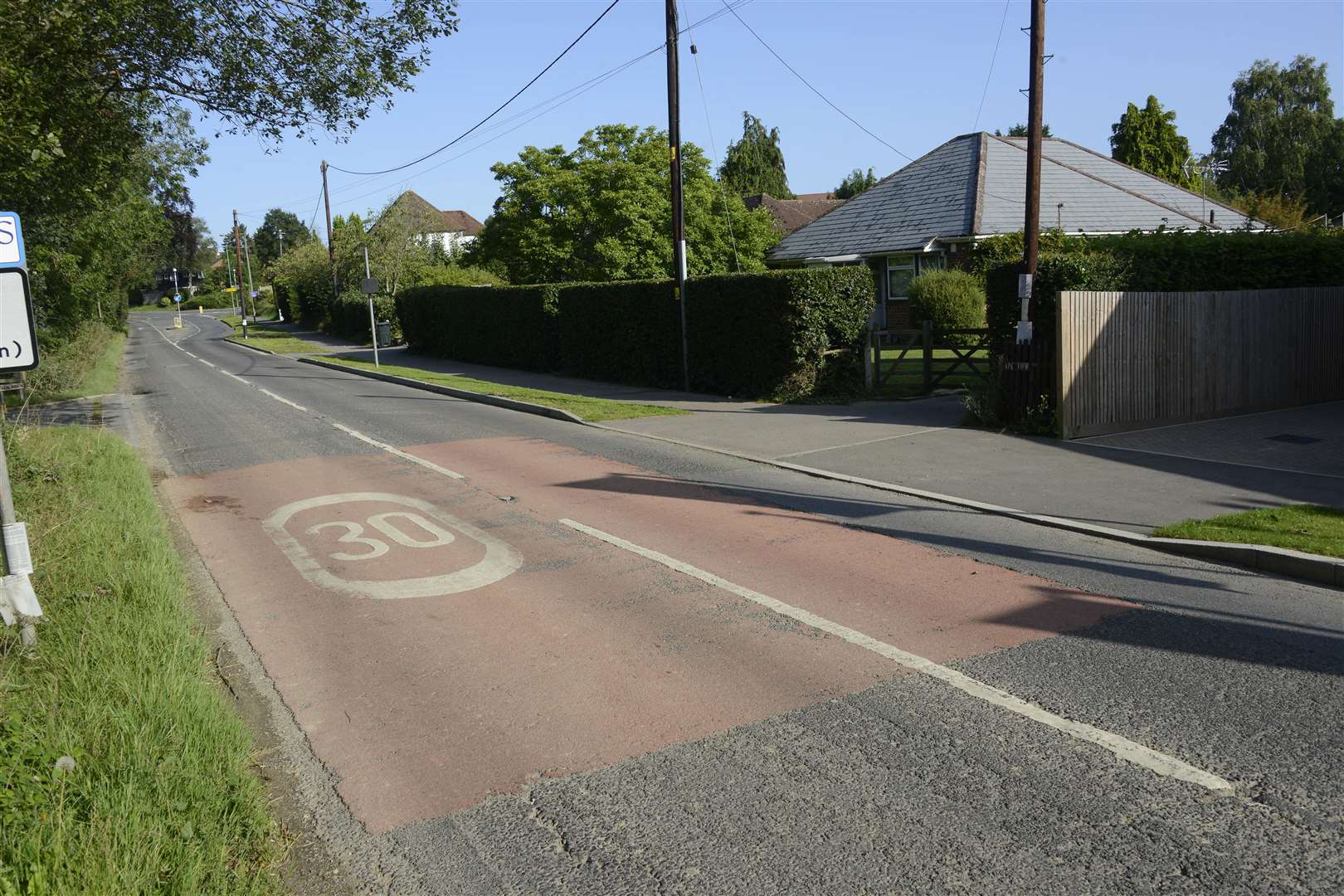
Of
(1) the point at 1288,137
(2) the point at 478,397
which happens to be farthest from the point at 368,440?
(1) the point at 1288,137

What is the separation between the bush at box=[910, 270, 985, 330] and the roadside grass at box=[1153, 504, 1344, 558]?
17347 mm

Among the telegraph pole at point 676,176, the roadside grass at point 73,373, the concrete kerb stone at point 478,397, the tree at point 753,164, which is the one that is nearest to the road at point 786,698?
the concrete kerb stone at point 478,397

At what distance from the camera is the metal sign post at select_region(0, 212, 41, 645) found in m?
5.70

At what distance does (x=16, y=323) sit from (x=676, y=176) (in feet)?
54.6

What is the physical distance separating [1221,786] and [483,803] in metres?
3.13

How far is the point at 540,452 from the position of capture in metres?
14.2

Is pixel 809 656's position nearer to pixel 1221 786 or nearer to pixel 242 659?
pixel 1221 786

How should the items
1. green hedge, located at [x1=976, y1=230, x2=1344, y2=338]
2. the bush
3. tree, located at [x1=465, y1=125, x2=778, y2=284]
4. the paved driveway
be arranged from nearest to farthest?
1. the paved driveway
2. green hedge, located at [x1=976, y1=230, x2=1344, y2=338]
3. the bush
4. tree, located at [x1=465, y1=125, x2=778, y2=284]

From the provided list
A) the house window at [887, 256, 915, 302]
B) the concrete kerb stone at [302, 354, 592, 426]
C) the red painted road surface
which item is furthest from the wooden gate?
the house window at [887, 256, 915, 302]

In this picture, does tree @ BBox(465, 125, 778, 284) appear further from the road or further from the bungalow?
the road

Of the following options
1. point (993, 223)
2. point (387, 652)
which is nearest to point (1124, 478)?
point (387, 652)

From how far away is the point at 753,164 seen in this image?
78250 mm

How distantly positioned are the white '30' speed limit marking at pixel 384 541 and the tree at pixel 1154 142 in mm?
47758

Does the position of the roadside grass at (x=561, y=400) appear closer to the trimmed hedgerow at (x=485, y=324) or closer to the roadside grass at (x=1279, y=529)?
the trimmed hedgerow at (x=485, y=324)
